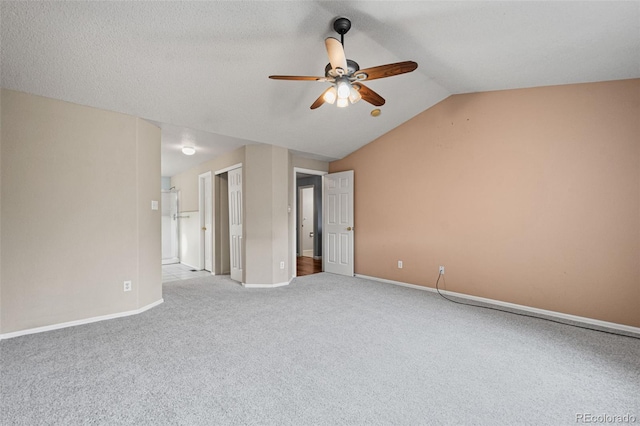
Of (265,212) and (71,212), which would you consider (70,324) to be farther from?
(265,212)

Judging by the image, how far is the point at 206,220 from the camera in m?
5.96

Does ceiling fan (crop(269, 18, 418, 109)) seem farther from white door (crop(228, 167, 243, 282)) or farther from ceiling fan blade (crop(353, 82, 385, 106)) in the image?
white door (crop(228, 167, 243, 282))

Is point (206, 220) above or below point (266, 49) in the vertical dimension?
below

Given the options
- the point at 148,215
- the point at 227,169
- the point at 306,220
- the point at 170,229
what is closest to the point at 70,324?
the point at 148,215

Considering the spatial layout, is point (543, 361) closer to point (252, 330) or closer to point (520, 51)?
point (252, 330)

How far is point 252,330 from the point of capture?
282 cm

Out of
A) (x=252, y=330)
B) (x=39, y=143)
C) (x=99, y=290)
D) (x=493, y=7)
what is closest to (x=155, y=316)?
(x=99, y=290)

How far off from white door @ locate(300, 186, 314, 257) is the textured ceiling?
192 inches

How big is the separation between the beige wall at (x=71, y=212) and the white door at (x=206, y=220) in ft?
7.34

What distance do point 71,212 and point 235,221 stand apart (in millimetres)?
2496

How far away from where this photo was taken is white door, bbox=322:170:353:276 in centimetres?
540

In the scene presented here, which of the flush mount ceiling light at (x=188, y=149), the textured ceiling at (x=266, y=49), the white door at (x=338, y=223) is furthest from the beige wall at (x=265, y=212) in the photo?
the white door at (x=338, y=223)

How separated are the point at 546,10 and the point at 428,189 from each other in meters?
2.57

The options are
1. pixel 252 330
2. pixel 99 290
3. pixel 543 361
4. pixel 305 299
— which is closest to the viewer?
pixel 543 361
